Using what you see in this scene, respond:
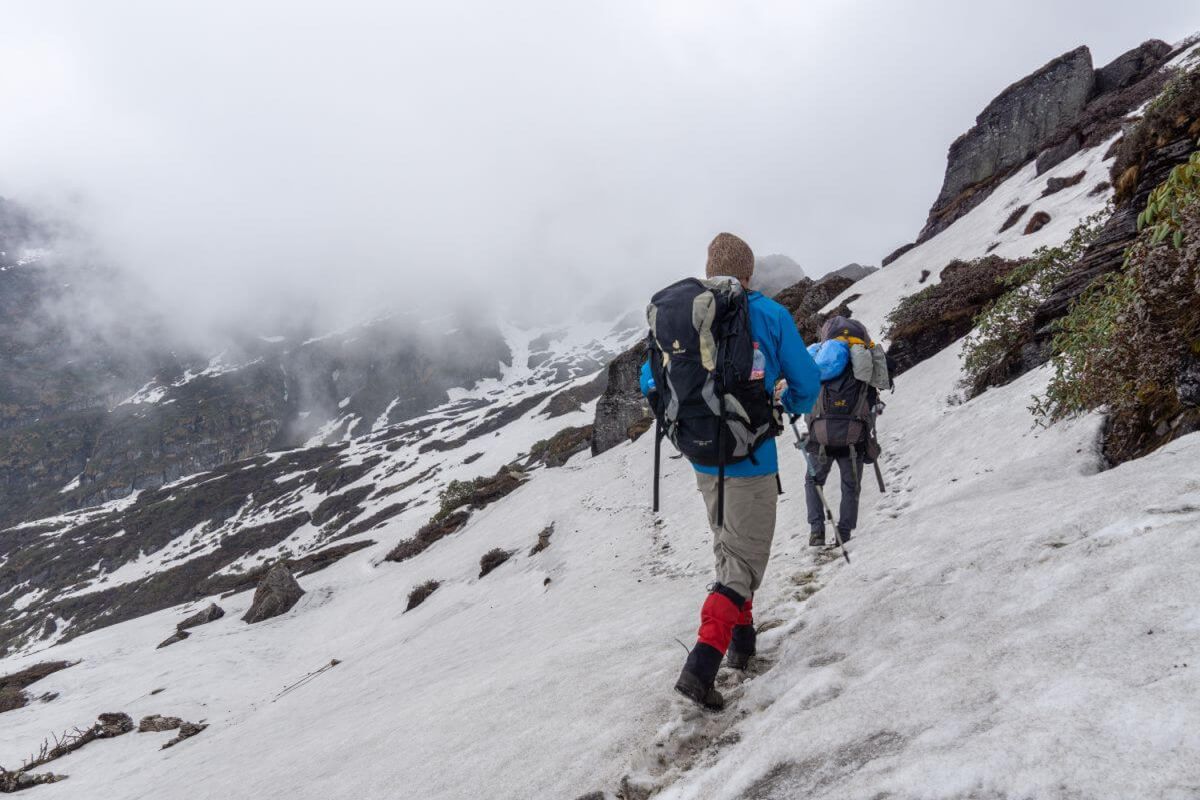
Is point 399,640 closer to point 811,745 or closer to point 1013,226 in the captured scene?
point 811,745

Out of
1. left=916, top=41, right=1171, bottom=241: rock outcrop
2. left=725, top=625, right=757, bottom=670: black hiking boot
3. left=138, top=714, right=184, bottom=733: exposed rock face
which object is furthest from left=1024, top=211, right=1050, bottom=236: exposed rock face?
left=138, top=714, right=184, bottom=733: exposed rock face

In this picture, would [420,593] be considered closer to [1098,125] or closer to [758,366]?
[758,366]

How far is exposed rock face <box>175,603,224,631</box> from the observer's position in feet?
71.5

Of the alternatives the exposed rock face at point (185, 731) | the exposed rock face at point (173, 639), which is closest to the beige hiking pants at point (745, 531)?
the exposed rock face at point (185, 731)

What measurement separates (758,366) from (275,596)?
23.2 m

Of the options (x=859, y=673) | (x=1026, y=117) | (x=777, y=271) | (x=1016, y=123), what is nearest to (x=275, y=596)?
(x=859, y=673)

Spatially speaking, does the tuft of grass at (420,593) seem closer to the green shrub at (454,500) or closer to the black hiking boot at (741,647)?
the green shrub at (454,500)

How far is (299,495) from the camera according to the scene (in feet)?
258

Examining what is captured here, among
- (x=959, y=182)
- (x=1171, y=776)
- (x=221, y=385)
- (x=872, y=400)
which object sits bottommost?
(x=1171, y=776)

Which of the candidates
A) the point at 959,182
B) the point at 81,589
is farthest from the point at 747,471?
the point at 81,589

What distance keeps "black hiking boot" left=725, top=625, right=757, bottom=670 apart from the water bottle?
1707 millimetres

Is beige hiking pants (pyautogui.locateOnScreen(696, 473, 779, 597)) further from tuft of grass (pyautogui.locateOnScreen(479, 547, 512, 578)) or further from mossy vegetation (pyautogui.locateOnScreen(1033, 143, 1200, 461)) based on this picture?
tuft of grass (pyautogui.locateOnScreen(479, 547, 512, 578))

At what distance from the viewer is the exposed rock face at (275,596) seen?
68.1 ft

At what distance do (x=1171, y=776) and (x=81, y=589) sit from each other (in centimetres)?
9421
